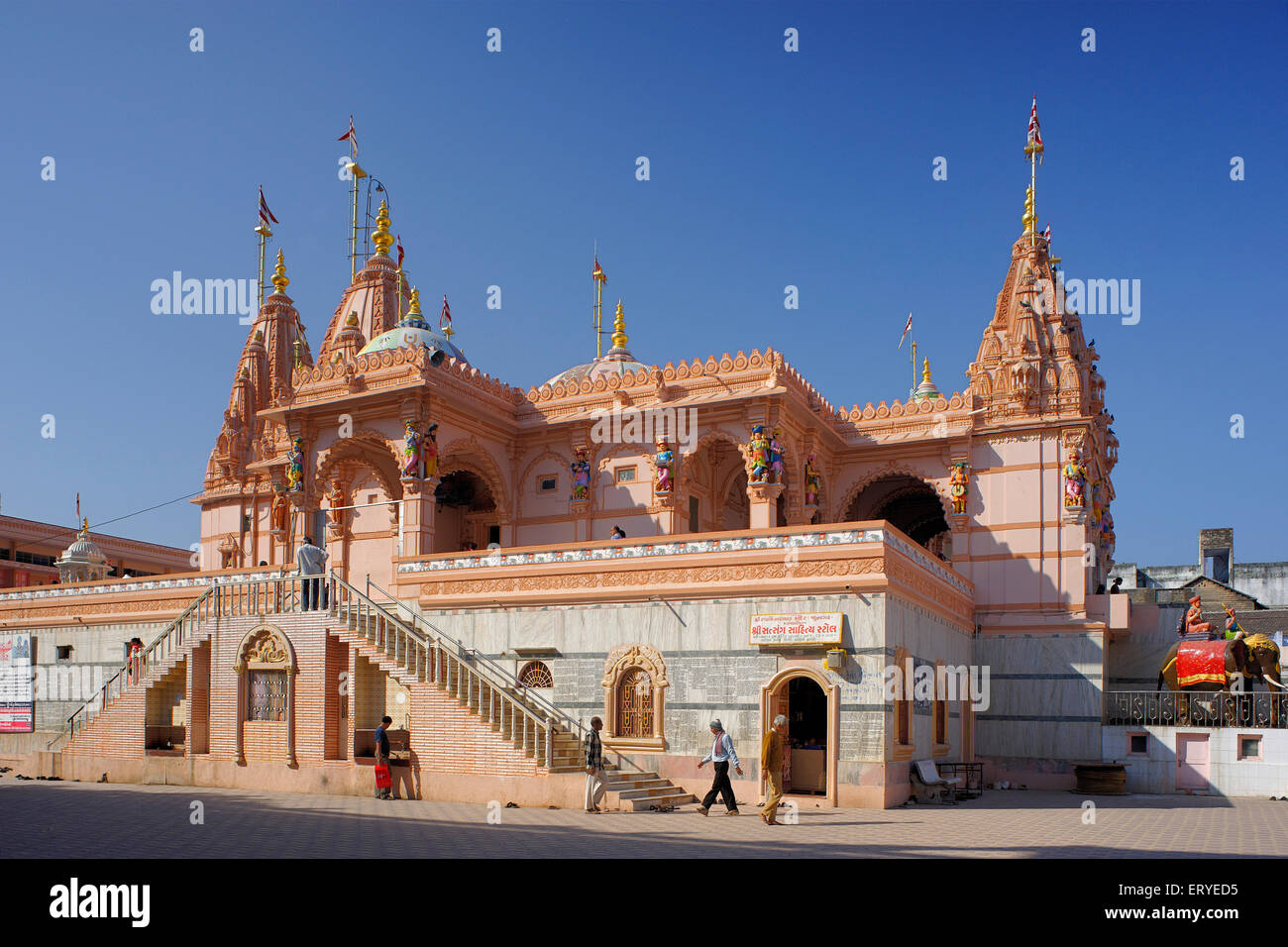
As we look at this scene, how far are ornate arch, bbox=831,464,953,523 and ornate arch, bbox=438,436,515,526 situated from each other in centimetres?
832

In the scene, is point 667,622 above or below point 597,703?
above

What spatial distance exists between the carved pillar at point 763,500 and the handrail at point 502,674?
655 centimetres

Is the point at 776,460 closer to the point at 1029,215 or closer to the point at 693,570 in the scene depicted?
the point at 693,570

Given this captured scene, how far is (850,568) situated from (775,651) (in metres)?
1.94

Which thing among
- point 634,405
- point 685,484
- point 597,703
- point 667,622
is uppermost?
point 634,405

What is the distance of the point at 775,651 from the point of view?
65.6 feet

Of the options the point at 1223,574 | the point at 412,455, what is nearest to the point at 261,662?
the point at 412,455

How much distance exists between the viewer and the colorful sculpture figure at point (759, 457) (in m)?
25.7

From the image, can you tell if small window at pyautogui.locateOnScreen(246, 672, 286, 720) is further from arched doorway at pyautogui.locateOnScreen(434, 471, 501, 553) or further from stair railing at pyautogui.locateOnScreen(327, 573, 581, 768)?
arched doorway at pyautogui.locateOnScreen(434, 471, 501, 553)

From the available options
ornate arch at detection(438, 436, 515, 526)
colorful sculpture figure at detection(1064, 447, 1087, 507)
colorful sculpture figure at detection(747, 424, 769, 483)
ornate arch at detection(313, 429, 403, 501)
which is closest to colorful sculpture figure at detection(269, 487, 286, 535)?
ornate arch at detection(313, 429, 403, 501)

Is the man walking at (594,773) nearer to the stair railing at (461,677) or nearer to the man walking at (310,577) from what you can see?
the stair railing at (461,677)
